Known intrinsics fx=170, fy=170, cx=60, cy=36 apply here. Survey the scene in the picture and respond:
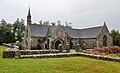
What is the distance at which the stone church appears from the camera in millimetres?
40500

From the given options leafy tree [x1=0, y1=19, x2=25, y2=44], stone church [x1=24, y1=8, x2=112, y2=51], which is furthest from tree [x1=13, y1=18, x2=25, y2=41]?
stone church [x1=24, y1=8, x2=112, y2=51]

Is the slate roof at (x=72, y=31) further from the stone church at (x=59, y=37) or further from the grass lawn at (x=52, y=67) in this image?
the grass lawn at (x=52, y=67)

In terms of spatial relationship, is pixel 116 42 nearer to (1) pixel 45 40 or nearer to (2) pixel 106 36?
(2) pixel 106 36

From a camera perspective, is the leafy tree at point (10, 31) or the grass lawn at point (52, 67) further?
the leafy tree at point (10, 31)

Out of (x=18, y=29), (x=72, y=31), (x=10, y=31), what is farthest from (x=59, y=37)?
(x=18, y=29)

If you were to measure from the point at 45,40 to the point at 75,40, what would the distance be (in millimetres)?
9216

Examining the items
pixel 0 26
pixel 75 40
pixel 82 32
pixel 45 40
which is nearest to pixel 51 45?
pixel 45 40

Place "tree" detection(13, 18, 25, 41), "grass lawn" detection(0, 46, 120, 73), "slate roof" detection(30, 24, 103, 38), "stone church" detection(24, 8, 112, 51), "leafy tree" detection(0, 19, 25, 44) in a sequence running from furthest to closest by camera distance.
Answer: "tree" detection(13, 18, 25, 41), "leafy tree" detection(0, 19, 25, 44), "slate roof" detection(30, 24, 103, 38), "stone church" detection(24, 8, 112, 51), "grass lawn" detection(0, 46, 120, 73)

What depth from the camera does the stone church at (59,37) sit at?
40.5 metres

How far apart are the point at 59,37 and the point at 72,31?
9.13 metres

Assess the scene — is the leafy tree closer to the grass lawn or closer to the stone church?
the stone church

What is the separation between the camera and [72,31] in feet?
162

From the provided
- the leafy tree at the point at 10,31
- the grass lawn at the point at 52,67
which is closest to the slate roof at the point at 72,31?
the leafy tree at the point at 10,31

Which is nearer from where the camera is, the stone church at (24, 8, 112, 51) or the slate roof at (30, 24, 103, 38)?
the stone church at (24, 8, 112, 51)
